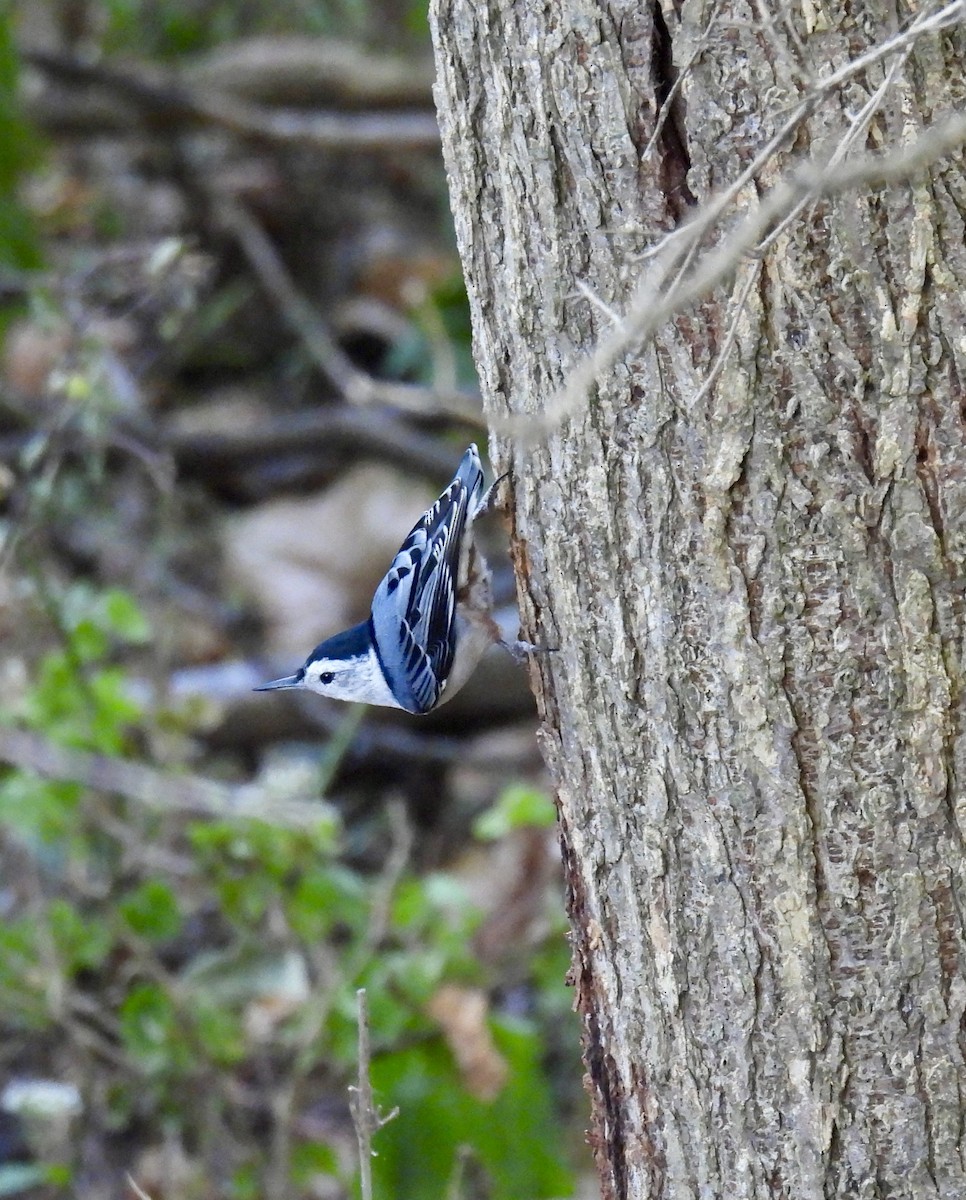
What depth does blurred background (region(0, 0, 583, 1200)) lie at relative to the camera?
312cm

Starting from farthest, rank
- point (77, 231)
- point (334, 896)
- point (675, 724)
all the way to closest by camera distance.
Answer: point (77, 231)
point (334, 896)
point (675, 724)

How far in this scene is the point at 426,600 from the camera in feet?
9.00

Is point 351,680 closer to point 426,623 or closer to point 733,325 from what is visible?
point 426,623

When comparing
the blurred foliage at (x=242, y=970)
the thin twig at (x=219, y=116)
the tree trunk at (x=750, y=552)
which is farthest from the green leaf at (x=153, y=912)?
the thin twig at (x=219, y=116)

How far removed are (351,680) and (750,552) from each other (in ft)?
5.24

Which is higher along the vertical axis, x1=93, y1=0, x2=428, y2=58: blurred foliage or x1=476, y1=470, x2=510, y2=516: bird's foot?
x1=93, y1=0, x2=428, y2=58: blurred foliage

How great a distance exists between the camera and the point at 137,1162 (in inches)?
147

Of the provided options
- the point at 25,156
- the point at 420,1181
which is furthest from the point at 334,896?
the point at 25,156

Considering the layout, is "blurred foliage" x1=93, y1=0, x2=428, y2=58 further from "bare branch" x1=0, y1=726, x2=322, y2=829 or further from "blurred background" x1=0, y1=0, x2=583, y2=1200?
"bare branch" x1=0, y1=726, x2=322, y2=829

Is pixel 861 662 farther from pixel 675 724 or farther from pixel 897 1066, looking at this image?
pixel 897 1066

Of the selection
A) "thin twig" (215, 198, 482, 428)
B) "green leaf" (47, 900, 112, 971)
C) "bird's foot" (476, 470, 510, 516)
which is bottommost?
"green leaf" (47, 900, 112, 971)

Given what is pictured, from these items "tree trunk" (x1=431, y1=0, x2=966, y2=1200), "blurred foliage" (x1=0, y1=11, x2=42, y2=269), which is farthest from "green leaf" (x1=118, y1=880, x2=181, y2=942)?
"blurred foliage" (x1=0, y1=11, x2=42, y2=269)

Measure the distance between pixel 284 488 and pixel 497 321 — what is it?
14.5 ft

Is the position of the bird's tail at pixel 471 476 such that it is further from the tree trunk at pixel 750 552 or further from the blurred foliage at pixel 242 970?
the tree trunk at pixel 750 552
